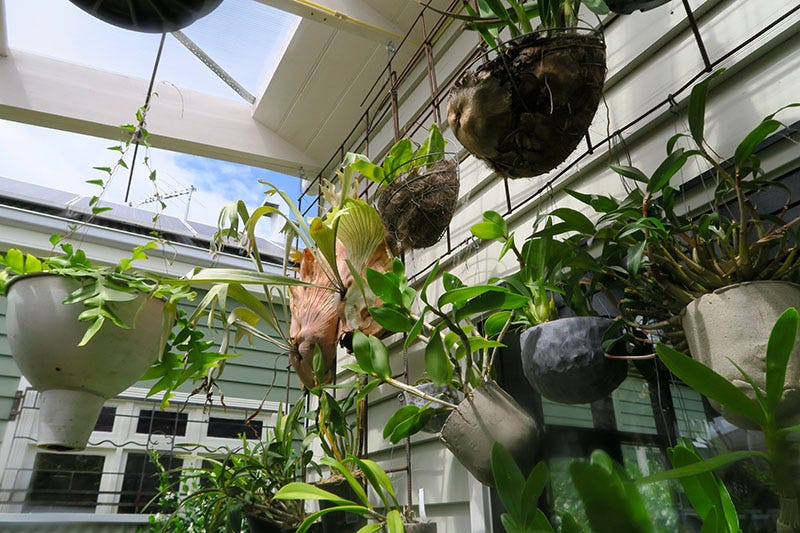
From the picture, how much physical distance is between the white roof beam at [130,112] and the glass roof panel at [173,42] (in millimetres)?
98

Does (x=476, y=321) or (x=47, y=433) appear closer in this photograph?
(x=47, y=433)

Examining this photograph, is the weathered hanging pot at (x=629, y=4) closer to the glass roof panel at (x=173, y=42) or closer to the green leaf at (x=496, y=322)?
the green leaf at (x=496, y=322)

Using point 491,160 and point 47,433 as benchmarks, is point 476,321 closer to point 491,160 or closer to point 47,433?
point 491,160

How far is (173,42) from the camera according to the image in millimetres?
2906

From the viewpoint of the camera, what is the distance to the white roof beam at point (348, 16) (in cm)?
213

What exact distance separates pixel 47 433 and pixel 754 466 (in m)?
1.42

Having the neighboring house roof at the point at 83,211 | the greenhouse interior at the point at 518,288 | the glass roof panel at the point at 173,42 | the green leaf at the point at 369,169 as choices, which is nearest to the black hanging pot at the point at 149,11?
the greenhouse interior at the point at 518,288

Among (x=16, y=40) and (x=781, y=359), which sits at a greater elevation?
(x=16, y=40)

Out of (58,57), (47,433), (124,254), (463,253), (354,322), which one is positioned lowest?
(47,433)

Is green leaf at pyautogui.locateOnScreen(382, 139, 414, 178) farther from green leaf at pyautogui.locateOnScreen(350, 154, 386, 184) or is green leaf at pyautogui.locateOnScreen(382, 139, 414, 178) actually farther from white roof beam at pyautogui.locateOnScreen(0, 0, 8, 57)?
white roof beam at pyautogui.locateOnScreen(0, 0, 8, 57)

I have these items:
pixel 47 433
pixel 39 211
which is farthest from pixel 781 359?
pixel 39 211

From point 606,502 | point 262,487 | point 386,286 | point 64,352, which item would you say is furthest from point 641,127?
point 262,487

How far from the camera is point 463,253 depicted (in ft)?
5.45

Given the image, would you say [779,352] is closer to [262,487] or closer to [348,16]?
[262,487]
